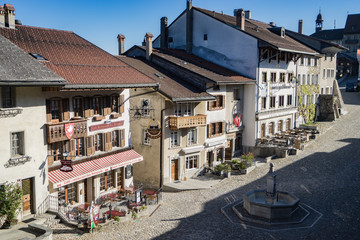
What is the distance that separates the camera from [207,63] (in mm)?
42844

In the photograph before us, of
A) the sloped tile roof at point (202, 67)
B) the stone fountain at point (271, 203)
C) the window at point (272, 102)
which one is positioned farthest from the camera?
the window at point (272, 102)

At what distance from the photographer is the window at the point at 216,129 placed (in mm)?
35947

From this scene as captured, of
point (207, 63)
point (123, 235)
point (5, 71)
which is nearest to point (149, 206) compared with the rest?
point (123, 235)

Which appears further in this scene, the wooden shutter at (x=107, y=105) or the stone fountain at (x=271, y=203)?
the wooden shutter at (x=107, y=105)

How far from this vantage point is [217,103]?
3684 cm

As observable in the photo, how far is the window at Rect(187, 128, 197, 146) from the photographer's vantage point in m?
34.2

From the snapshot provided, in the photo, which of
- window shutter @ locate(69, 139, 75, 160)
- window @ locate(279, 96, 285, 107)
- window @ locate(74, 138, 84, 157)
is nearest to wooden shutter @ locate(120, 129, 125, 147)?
window @ locate(74, 138, 84, 157)

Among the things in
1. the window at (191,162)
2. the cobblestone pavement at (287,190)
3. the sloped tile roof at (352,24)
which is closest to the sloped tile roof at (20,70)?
the cobblestone pavement at (287,190)

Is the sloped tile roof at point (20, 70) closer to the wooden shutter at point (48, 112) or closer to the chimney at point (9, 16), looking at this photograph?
the wooden shutter at point (48, 112)

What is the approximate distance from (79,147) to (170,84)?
11062 millimetres

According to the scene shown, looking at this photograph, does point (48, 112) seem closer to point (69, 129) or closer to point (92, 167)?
point (69, 129)

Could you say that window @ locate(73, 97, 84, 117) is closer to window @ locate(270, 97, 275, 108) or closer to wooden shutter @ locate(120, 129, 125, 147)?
wooden shutter @ locate(120, 129, 125, 147)

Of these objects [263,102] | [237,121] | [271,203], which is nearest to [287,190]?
[271,203]

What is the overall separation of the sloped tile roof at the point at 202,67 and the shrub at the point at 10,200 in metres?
20.1
